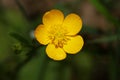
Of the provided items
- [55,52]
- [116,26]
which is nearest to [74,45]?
[55,52]

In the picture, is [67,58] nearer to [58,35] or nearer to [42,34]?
[58,35]

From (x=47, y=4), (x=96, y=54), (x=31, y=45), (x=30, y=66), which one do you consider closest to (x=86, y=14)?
(x=47, y=4)

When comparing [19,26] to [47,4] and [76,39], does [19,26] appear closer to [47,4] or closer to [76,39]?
[47,4]

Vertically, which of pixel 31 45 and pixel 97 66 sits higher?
pixel 31 45

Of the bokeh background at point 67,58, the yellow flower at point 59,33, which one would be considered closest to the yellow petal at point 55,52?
the yellow flower at point 59,33

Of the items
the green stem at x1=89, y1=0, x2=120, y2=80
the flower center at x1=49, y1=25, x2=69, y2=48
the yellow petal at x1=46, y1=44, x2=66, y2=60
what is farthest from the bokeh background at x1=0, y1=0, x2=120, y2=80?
the yellow petal at x1=46, y1=44, x2=66, y2=60

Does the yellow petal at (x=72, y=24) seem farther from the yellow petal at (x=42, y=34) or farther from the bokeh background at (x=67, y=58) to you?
the bokeh background at (x=67, y=58)

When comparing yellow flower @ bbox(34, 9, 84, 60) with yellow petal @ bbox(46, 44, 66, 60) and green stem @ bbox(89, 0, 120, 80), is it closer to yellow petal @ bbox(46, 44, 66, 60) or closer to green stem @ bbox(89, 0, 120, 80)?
yellow petal @ bbox(46, 44, 66, 60)
